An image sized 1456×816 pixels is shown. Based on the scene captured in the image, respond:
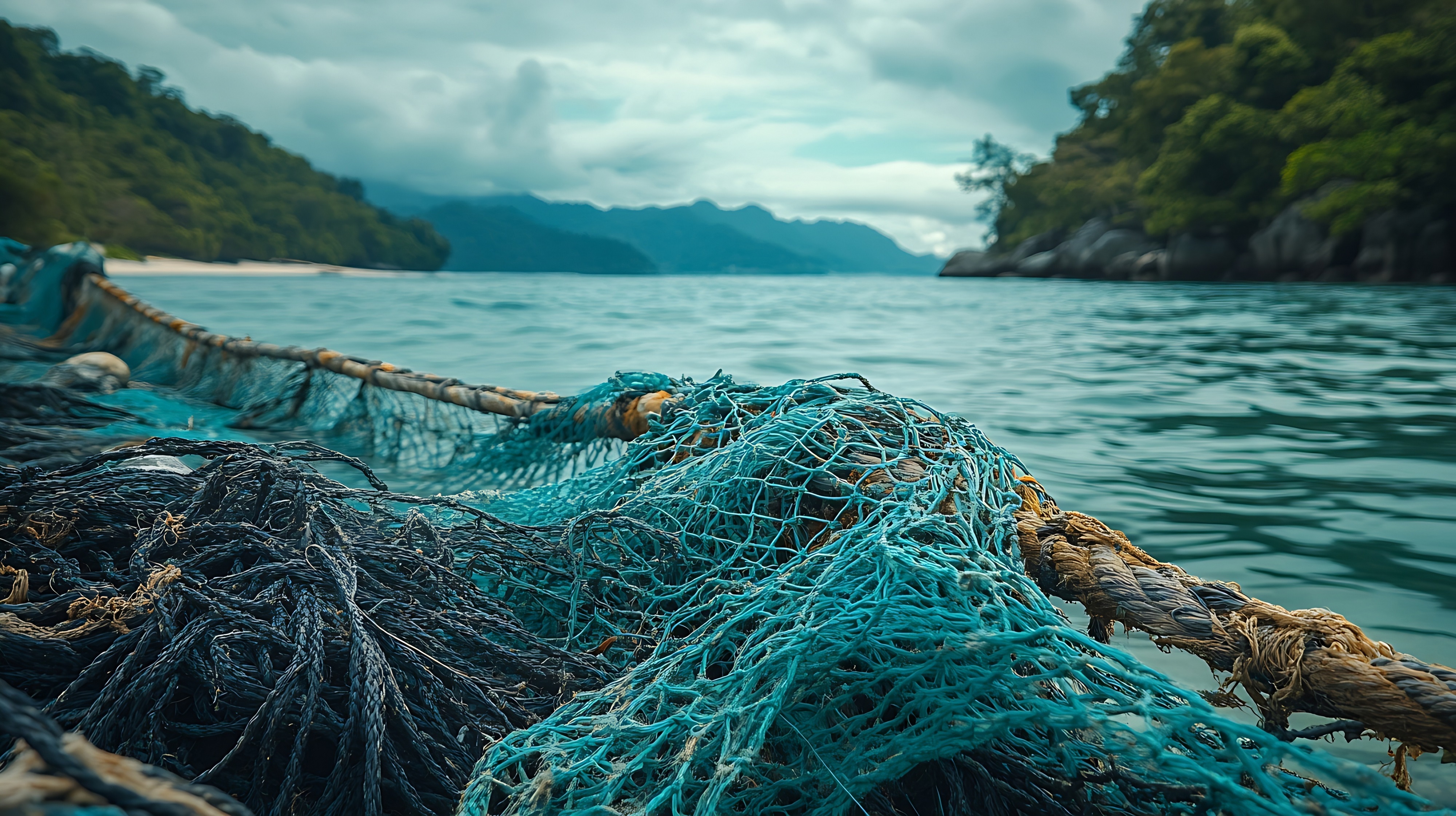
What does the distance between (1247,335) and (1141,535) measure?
9850 millimetres

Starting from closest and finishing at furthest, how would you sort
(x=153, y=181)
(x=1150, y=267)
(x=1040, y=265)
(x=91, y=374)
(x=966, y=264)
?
(x=91, y=374) < (x=1150, y=267) < (x=1040, y=265) < (x=966, y=264) < (x=153, y=181)

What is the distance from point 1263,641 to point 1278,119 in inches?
1400

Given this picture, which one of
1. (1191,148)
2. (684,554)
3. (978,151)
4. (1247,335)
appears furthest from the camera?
(978,151)

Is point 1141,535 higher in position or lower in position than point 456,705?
lower

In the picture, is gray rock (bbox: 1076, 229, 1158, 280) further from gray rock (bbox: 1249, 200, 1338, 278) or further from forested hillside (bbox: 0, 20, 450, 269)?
forested hillside (bbox: 0, 20, 450, 269)

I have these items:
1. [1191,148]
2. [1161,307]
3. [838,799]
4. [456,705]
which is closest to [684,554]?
[456,705]

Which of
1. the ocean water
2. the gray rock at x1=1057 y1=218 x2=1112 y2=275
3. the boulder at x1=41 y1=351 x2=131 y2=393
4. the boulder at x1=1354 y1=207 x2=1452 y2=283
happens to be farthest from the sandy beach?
the boulder at x1=1354 y1=207 x2=1452 y2=283

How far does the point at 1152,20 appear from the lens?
4772 cm

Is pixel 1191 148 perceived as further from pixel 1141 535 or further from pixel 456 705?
pixel 456 705

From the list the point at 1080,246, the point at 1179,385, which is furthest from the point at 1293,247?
the point at 1179,385

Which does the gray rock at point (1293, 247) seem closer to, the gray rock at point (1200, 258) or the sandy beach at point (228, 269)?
the gray rock at point (1200, 258)

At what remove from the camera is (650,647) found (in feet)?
5.40

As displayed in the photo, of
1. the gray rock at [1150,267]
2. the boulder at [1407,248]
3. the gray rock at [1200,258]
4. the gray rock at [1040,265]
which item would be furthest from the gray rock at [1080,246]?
the boulder at [1407,248]

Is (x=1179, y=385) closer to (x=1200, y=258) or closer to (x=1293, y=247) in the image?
(x=1293, y=247)
